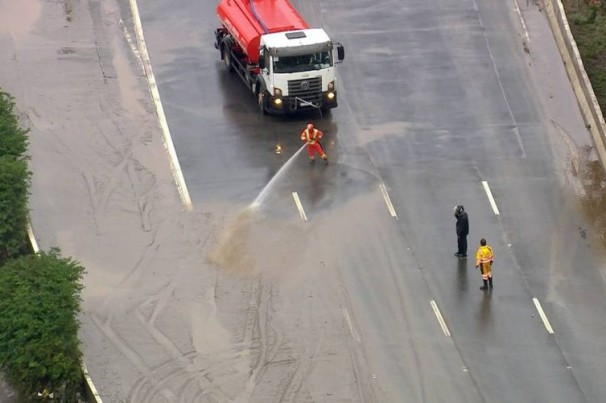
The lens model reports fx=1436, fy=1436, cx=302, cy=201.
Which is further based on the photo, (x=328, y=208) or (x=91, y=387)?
(x=328, y=208)

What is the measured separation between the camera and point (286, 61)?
39906 mm

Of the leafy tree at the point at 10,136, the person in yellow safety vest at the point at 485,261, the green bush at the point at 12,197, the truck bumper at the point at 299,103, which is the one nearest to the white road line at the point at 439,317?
the person in yellow safety vest at the point at 485,261

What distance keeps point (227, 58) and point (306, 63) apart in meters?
3.82

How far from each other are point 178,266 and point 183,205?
9.23ft

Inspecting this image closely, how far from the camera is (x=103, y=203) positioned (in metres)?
37.0

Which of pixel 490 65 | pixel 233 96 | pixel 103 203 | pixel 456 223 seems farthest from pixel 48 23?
pixel 456 223

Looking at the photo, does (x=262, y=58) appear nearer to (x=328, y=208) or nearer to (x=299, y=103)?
(x=299, y=103)

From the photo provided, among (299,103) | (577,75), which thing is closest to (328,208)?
(299,103)

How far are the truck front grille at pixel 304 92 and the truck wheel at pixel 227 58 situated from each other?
11.2ft

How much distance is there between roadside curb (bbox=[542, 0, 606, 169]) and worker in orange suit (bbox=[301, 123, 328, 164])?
24.8 ft

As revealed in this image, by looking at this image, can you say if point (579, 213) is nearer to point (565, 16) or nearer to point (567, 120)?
point (567, 120)

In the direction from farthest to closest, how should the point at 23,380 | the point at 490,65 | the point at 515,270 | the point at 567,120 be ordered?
the point at 490,65
the point at 567,120
the point at 515,270
the point at 23,380

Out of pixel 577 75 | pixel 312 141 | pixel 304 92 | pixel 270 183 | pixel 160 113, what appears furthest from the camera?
pixel 577 75

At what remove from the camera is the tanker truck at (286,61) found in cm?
3984
